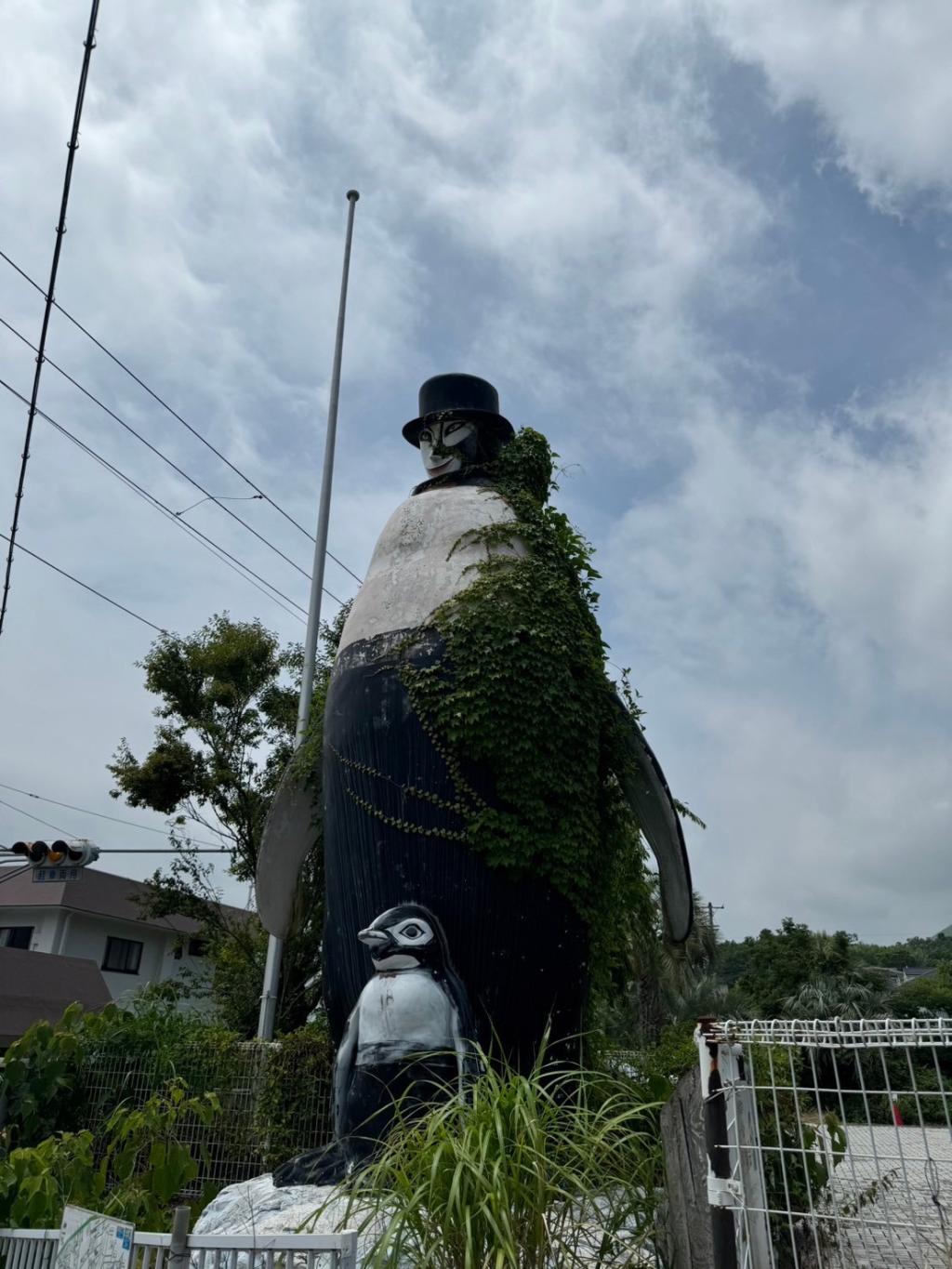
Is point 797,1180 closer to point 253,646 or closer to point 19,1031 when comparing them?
point 253,646

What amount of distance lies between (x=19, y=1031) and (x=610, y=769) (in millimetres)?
16228

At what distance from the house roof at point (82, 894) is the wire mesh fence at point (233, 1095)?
578 inches

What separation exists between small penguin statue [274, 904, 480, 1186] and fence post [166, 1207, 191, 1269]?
2.08 meters

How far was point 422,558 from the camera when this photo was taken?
6.38 metres

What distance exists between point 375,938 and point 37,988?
16560 millimetres

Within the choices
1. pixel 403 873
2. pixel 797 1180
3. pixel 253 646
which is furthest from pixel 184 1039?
pixel 253 646

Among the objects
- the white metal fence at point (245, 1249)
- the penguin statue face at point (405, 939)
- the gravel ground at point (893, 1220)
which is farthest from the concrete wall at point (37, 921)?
the white metal fence at point (245, 1249)

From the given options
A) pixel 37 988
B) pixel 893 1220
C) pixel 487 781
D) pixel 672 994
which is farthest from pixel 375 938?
pixel 672 994

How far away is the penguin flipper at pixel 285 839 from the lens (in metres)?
7.12

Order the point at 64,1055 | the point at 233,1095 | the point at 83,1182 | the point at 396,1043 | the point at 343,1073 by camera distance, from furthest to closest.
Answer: the point at 233,1095 → the point at 64,1055 → the point at 83,1182 → the point at 343,1073 → the point at 396,1043

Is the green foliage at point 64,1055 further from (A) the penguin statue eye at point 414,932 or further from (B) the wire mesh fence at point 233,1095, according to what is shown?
(A) the penguin statue eye at point 414,932

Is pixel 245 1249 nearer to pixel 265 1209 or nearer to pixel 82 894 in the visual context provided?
pixel 265 1209

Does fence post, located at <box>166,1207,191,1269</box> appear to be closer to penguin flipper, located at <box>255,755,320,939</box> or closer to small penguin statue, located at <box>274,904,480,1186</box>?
small penguin statue, located at <box>274,904,480,1186</box>

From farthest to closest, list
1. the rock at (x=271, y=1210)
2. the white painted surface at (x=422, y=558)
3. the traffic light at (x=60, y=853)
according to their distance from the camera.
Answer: the traffic light at (x=60, y=853), the white painted surface at (x=422, y=558), the rock at (x=271, y=1210)
